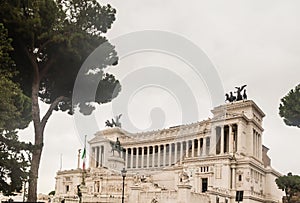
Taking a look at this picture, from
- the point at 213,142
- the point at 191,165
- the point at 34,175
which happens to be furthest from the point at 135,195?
the point at 213,142

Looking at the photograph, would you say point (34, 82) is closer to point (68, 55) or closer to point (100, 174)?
point (68, 55)

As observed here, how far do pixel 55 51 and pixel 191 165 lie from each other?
34105mm

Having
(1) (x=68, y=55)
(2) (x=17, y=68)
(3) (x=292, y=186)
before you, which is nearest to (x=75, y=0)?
(1) (x=68, y=55)

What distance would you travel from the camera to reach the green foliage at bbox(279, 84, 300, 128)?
1432 inches

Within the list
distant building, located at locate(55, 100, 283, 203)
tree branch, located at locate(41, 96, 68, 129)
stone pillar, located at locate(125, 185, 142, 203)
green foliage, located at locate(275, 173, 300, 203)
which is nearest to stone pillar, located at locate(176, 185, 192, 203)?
distant building, located at locate(55, 100, 283, 203)

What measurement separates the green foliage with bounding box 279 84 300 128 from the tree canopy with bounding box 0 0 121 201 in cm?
1786

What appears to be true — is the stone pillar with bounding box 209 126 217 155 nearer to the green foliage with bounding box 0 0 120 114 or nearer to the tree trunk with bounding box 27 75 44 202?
the green foliage with bounding box 0 0 120 114

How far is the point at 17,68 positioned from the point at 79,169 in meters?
49.7

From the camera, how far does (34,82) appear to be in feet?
76.9

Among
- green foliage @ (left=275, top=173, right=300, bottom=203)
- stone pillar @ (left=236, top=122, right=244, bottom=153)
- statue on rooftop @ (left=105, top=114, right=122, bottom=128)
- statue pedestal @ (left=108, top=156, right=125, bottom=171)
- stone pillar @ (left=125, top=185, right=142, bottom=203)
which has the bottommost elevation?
stone pillar @ (left=125, top=185, right=142, bottom=203)

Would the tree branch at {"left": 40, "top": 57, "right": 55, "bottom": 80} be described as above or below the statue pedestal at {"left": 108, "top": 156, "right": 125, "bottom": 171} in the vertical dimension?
above

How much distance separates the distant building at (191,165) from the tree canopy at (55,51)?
623 inches

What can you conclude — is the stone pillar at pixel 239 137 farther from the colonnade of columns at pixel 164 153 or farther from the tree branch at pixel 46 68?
the tree branch at pixel 46 68

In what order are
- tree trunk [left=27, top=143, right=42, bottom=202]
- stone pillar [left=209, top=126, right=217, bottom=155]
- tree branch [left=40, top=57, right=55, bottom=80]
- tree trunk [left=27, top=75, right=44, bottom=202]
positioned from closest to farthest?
tree trunk [left=27, top=143, right=42, bottom=202] → tree trunk [left=27, top=75, right=44, bottom=202] → tree branch [left=40, top=57, right=55, bottom=80] → stone pillar [left=209, top=126, right=217, bottom=155]
